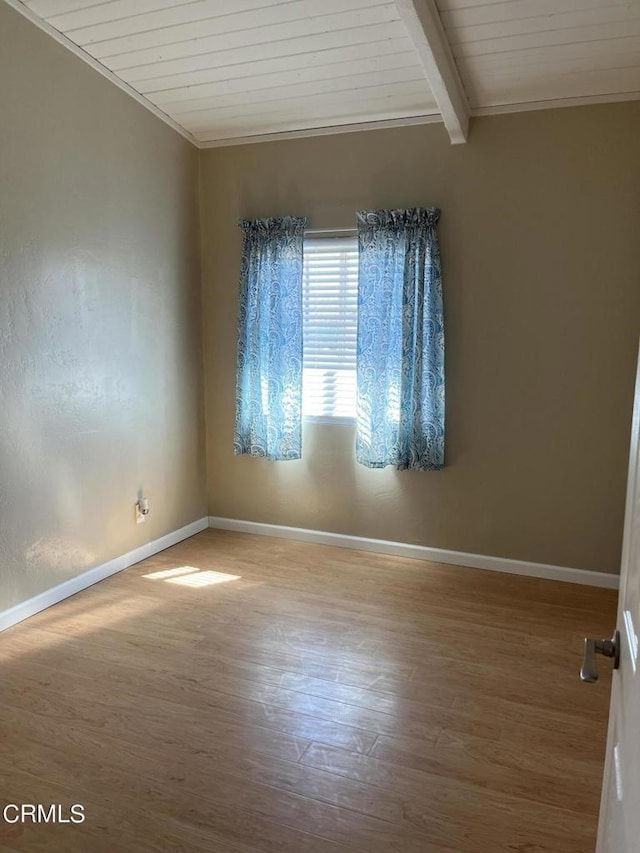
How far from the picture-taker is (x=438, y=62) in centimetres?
266

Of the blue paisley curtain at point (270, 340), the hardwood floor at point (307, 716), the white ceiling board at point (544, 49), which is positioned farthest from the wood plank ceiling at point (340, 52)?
the hardwood floor at point (307, 716)

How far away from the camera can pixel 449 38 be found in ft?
8.77

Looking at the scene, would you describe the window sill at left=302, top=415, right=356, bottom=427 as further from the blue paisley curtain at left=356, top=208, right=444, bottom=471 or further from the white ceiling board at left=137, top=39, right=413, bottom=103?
the white ceiling board at left=137, top=39, right=413, bottom=103

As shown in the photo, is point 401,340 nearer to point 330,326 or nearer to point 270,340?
point 330,326

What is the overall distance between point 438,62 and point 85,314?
2075 mm

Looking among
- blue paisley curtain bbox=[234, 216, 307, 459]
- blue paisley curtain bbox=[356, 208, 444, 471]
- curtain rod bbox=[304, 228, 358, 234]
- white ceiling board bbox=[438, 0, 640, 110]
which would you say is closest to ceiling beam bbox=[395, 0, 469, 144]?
white ceiling board bbox=[438, 0, 640, 110]

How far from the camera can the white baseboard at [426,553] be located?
3.40 meters

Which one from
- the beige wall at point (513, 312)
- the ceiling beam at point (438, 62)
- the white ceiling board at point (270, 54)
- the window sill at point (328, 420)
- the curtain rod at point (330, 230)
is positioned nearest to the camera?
the ceiling beam at point (438, 62)

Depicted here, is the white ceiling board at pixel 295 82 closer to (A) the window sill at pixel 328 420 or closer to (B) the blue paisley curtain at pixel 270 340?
(B) the blue paisley curtain at pixel 270 340

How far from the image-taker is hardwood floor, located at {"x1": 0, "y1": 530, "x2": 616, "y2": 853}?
1676 mm

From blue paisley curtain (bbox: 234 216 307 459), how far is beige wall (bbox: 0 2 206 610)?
41cm

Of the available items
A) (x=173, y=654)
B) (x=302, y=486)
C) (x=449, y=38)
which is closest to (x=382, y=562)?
(x=302, y=486)

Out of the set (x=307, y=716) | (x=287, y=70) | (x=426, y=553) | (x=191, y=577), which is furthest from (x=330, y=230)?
(x=307, y=716)

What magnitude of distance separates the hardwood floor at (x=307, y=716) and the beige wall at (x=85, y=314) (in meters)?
0.46
